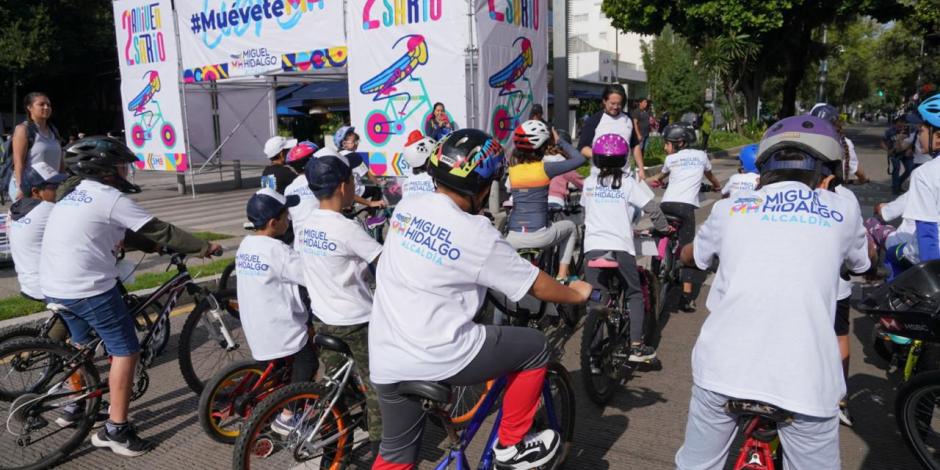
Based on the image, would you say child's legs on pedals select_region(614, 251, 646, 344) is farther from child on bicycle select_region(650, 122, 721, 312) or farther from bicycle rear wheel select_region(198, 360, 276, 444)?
bicycle rear wheel select_region(198, 360, 276, 444)

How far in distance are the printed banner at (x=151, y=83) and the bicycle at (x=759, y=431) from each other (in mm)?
14599

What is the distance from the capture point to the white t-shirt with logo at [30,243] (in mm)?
4672

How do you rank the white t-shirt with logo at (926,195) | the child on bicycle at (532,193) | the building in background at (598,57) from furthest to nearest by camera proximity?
the building in background at (598,57) < the child on bicycle at (532,193) < the white t-shirt with logo at (926,195)

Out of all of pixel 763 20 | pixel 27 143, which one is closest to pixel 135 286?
pixel 27 143

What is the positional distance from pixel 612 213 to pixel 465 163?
8.07 feet

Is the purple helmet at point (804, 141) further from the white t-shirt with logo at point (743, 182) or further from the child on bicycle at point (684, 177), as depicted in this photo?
the child on bicycle at point (684, 177)

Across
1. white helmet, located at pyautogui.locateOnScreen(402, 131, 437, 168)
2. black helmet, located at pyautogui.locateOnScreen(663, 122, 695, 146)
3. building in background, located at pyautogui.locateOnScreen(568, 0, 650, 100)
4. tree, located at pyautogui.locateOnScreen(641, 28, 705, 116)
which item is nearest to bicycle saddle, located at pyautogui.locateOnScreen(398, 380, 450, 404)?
white helmet, located at pyautogui.locateOnScreen(402, 131, 437, 168)

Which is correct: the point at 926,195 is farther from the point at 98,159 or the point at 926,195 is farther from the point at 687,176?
the point at 98,159

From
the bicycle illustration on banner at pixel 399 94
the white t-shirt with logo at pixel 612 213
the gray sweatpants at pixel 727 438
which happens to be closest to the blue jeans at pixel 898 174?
the bicycle illustration on banner at pixel 399 94

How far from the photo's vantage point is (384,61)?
11.2 metres

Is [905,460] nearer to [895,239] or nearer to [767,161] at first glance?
[895,239]

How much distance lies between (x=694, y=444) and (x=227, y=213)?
12.0 m

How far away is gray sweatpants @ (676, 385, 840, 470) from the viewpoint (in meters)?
2.22

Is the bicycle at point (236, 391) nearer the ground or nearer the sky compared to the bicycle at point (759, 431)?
nearer the ground
